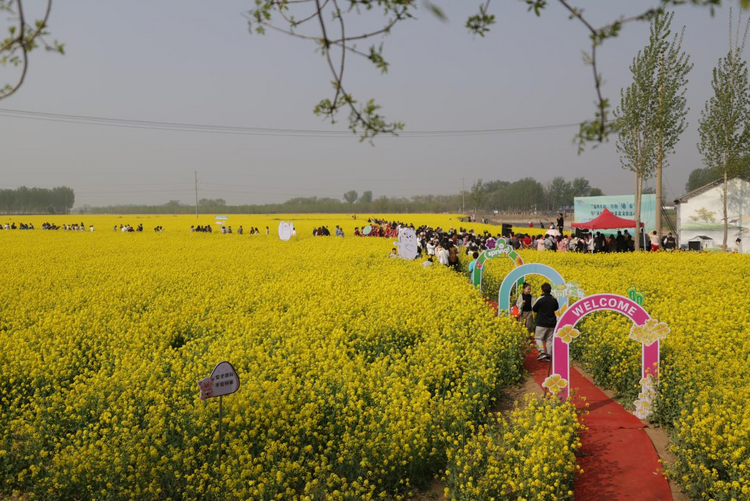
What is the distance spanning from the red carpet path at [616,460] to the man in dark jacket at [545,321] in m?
1.80

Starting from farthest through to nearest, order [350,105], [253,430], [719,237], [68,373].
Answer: [719,237] → [68,373] → [253,430] → [350,105]

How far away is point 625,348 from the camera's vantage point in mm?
8297

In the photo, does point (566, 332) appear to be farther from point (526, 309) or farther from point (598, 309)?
point (526, 309)

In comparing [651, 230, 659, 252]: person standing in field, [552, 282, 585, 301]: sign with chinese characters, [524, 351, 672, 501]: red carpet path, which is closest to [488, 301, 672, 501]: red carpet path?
[524, 351, 672, 501]: red carpet path

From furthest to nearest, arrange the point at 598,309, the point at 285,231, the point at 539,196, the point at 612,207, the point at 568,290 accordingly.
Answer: the point at 539,196, the point at 285,231, the point at 612,207, the point at 568,290, the point at 598,309

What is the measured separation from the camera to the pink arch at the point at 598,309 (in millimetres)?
A: 7379

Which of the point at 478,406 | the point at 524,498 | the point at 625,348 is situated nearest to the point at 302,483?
the point at 524,498

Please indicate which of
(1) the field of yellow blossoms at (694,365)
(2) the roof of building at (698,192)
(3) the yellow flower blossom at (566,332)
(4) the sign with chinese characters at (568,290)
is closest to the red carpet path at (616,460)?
(1) the field of yellow blossoms at (694,365)

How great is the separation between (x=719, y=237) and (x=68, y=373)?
31.0 m

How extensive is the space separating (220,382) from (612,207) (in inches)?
1240

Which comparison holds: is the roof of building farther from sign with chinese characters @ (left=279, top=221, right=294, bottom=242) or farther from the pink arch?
the pink arch

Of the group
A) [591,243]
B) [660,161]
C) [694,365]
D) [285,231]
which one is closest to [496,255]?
[694,365]

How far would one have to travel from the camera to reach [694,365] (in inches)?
278

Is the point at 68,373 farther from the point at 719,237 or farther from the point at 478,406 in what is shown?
the point at 719,237
